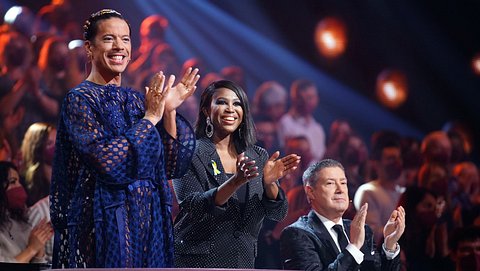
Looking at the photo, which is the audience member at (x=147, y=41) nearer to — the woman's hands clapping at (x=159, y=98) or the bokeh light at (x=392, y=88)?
the bokeh light at (x=392, y=88)

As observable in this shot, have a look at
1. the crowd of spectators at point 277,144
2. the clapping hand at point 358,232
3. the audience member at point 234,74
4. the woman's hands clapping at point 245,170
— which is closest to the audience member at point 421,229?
the crowd of spectators at point 277,144

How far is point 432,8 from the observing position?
689 centimetres

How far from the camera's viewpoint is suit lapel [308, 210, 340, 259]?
11.7ft

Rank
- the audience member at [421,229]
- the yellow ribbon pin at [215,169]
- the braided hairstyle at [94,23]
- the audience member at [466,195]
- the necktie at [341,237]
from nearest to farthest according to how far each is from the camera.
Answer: the braided hairstyle at [94,23] < the yellow ribbon pin at [215,169] < the necktie at [341,237] < the audience member at [421,229] < the audience member at [466,195]

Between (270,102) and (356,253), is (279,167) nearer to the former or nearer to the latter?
(356,253)

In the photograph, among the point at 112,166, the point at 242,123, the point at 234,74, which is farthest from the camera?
the point at 234,74

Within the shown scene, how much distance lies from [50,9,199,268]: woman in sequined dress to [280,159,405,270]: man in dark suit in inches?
39.2

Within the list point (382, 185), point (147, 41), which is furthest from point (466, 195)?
point (147, 41)

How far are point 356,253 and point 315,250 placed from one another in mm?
217

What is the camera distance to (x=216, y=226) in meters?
3.13

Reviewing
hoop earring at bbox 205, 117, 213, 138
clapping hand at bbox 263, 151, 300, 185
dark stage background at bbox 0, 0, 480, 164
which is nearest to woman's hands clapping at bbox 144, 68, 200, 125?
clapping hand at bbox 263, 151, 300, 185

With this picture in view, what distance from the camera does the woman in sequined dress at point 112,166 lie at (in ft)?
8.09

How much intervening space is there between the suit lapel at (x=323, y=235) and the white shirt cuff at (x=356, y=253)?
158 mm

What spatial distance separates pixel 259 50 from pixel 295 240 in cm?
304
